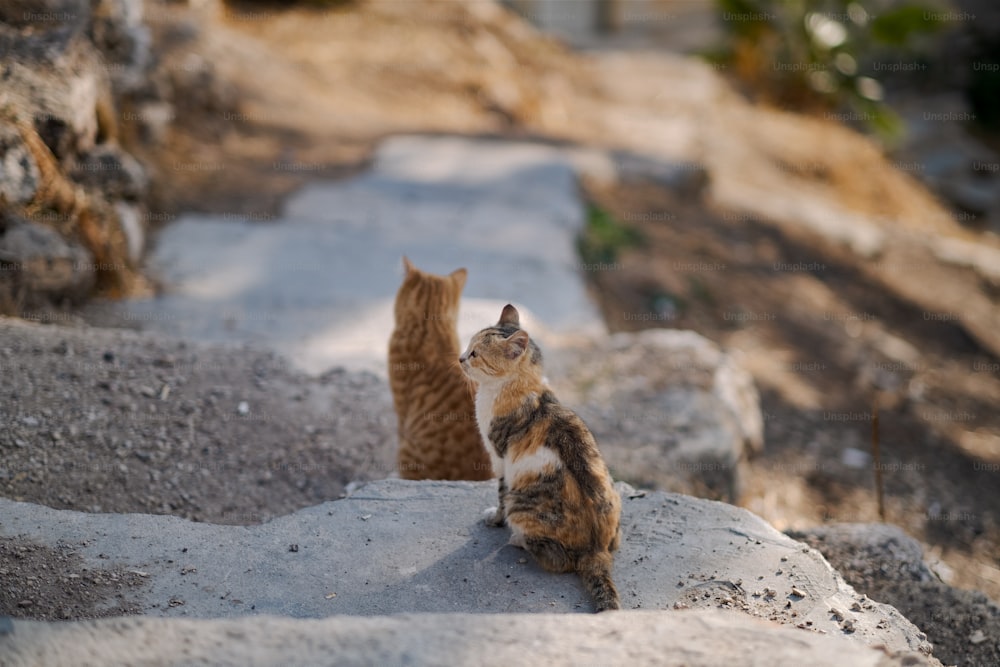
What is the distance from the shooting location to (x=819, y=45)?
1508 cm

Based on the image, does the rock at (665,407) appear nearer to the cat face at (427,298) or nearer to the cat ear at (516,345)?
the cat face at (427,298)

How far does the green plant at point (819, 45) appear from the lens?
14.8 metres

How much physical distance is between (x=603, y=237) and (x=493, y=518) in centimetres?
609

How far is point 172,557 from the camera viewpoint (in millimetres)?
3570

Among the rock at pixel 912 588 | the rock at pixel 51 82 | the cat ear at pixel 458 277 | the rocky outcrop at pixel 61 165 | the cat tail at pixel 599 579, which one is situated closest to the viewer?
the cat tail at pixel 599 579

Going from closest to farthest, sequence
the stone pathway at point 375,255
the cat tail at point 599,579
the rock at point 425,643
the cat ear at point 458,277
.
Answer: the rock at point 425,643, the cat tail at point 599,579, the cat ear at point 458,277, the stone pathway at point 375,255

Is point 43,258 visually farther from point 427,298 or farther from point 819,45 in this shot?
point 819,45

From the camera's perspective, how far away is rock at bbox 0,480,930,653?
11.0ft

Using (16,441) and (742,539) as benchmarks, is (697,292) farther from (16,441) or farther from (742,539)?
(16,441)

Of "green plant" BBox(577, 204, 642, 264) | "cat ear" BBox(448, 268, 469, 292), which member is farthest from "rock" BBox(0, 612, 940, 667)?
"green plant" BBox(577, 204, 642, 264)

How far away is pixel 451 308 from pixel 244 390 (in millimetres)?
1380

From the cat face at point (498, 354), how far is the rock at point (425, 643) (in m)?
1.13

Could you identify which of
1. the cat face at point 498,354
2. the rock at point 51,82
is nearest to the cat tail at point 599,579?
the cat face at point 498,354

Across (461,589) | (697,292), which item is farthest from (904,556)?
(697,292)
